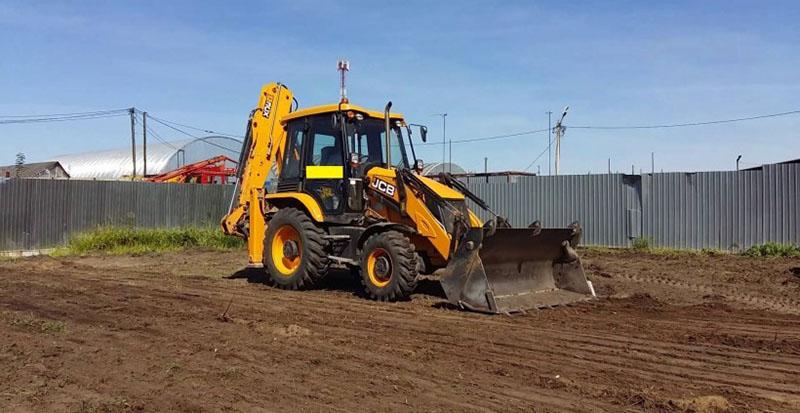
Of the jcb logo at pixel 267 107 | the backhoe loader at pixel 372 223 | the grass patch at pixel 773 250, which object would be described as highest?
the jcb logo at pixel 267 107

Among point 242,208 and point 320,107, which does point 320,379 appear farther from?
point 242,208

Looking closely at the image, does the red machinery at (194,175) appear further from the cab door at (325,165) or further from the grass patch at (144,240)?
the cab door at (325,165)

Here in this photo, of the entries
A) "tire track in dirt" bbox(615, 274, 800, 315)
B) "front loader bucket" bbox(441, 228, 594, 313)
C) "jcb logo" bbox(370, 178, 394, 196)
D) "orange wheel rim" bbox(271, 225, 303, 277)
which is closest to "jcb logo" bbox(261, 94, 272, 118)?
"orange wheel rim" bbox(271, 225, 303, 277)

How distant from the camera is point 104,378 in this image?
5.53 metres

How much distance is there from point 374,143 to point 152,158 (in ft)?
105

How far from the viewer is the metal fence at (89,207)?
58.6 ft

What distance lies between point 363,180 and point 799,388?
6.67 meters

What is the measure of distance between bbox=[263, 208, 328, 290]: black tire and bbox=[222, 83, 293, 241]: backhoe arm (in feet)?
1.82

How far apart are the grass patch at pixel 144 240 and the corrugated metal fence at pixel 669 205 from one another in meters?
8.56

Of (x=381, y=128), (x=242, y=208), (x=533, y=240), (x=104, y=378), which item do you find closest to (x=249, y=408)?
(x=104, y=378)

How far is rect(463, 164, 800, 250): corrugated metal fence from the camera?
16.3 m

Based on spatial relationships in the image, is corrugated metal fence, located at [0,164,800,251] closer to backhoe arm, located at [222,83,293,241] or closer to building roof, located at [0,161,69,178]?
backhoe arm, located at [222,83,293,241]

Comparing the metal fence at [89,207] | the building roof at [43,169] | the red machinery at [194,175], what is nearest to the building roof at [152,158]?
the building roof at [43,169]

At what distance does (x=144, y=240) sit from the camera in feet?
63.6
